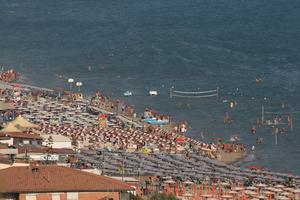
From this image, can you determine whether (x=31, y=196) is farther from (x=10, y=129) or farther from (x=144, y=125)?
(x=144, y=125)

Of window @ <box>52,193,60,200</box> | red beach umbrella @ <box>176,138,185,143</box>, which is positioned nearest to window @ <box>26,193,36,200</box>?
window @ <box>52,193,60,200</box>

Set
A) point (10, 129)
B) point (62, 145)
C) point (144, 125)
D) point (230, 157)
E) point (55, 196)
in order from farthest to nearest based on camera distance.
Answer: point (144, 125)
point (230, 157)
point (10, 129)
point (62, 145)
point (55, 196)

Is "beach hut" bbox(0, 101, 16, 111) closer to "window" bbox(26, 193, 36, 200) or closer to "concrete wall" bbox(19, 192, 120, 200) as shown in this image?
"concrete wall" bbox(19, 192, 120, 200)

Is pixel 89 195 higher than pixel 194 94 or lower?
lower

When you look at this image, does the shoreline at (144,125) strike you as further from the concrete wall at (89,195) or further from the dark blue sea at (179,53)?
the concrete wall at (89,195)

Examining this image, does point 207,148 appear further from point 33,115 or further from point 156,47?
point 156,47

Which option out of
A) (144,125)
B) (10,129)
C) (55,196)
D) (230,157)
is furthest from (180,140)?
(55,196)

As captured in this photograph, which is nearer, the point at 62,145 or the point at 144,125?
the point at 62,145
